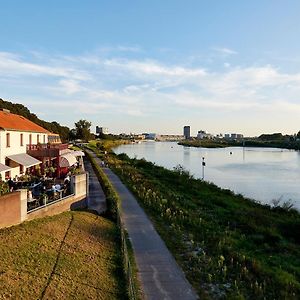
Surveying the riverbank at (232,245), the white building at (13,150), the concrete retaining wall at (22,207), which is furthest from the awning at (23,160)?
the riverbank at (232,245)

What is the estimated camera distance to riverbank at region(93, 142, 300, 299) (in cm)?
1014

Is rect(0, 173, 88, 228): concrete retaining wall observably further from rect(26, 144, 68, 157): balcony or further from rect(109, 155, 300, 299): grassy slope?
rect(26, 144, 68, 157): balcony

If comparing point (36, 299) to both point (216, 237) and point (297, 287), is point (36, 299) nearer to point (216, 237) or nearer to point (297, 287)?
point (297, 287)

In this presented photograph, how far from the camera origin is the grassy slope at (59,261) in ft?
27.9

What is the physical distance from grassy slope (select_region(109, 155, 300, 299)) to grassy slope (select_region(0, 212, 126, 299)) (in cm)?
231

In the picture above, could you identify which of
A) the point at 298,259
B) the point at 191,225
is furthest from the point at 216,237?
the point at 298,259

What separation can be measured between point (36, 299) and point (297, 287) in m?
7.12

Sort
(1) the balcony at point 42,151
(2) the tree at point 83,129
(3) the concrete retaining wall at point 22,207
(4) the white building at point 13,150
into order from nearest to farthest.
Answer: (3) the concrete retaining wall at point 22,207 < (4) the white building at point 13,150 < (1) the balcony at point 42,151 < (2) the tree at point 83,129

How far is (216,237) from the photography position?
48.3ft

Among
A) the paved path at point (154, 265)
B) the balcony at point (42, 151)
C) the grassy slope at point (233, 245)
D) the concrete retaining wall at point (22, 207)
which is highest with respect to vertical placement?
the balcony at point (42, 151)

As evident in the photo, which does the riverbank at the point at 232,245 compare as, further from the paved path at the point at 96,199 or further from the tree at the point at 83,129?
the tree at the point at 83,129

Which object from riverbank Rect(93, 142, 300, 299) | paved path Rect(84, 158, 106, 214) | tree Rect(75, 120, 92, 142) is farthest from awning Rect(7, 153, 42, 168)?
tree Rect(75, 120, 92, 142)

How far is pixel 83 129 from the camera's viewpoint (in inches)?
4318

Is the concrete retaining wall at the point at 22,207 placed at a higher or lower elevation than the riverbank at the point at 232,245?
higher
